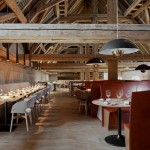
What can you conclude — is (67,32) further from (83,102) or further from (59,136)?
(83,102)

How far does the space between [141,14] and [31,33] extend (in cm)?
797

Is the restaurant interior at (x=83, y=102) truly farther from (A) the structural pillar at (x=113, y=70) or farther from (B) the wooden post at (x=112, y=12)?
(A) the structural pillar at (x=113, y=70)

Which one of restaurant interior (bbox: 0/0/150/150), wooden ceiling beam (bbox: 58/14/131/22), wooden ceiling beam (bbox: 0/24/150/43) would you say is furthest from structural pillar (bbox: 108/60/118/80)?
wooden ceiling beam (bbox: 0/24/150/43)

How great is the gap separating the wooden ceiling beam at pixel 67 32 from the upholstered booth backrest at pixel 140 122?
2.47 meters

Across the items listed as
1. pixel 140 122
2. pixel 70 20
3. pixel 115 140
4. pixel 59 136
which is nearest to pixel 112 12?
pixel 115 140

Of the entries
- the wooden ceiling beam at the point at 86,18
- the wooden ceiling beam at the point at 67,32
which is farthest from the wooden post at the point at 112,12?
the wooden ceiling beam at the point at 86,18

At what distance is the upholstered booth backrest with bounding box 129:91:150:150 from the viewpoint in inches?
140

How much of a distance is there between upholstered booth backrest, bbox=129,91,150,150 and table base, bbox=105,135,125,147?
0.87m


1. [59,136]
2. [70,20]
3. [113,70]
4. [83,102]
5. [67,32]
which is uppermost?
[70,20]

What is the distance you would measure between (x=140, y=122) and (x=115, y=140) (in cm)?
131

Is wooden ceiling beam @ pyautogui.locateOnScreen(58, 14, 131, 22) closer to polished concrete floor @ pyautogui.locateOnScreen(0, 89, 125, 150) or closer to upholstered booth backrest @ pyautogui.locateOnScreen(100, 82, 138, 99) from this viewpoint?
upholstered booth backrest @ pyautogui.locateOnScreen(100, 82, 138, 99)

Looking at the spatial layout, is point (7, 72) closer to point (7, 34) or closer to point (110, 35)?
point (7, 34)

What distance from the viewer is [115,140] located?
15.5 ft

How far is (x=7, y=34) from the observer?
545cm
